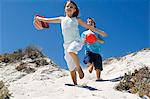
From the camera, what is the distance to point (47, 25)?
35.9ft

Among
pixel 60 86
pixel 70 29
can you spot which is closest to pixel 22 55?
pixel 60 86

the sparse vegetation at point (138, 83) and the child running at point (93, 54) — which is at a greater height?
the child running at point (93, 54)

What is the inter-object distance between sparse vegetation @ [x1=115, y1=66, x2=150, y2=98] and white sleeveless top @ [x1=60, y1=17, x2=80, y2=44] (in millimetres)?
1844

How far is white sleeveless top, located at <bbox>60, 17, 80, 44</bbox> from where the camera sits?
10.4m

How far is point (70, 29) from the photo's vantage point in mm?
10469

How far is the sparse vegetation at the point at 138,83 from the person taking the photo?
A: 1060 centimetres

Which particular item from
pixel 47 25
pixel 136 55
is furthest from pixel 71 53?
pixel 136 55

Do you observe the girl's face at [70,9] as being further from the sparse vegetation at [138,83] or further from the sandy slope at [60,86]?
the sparse vegetation at [138,83]

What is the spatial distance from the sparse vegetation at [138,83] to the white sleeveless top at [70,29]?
6.05ft

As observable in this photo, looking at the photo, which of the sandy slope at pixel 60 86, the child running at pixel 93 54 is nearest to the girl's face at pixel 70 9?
the sandy slope at pixel 60 86

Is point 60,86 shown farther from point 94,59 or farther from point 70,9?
point 94,59

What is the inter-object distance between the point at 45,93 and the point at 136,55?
27.1 ft

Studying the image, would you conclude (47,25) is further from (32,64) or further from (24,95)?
(32,64)

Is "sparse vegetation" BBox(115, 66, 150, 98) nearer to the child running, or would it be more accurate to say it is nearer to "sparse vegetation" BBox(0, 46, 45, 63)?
the child running
